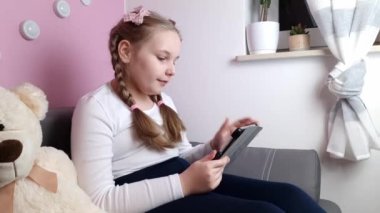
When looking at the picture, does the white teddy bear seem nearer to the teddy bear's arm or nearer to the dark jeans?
the teddy bear's arm

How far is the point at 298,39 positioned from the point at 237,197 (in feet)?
2.17

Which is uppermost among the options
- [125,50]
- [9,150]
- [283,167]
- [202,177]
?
[125,50]

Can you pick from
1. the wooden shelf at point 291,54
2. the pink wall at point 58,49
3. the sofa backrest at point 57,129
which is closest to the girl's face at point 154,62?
the sofa backrest at point 57,129

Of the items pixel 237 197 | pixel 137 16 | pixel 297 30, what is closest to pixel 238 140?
pixel 237 197

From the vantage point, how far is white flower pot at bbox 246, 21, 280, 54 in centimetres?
128

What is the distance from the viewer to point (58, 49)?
3.67ft

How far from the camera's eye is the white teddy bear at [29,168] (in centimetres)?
59

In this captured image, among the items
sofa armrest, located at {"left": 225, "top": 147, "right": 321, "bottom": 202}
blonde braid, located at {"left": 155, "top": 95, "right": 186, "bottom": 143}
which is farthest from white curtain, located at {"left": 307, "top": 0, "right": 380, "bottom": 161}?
blonde braid, located at {"left": 155, "top": 95, "right": 186, "bottom": 143}

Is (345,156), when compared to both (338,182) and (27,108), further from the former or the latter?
(27,108)

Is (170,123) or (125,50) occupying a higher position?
(125,50)

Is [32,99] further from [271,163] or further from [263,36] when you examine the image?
[263,36]

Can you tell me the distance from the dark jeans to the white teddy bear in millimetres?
176

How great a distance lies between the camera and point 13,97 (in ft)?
2.10

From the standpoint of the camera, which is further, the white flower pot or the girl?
the white flower pot
